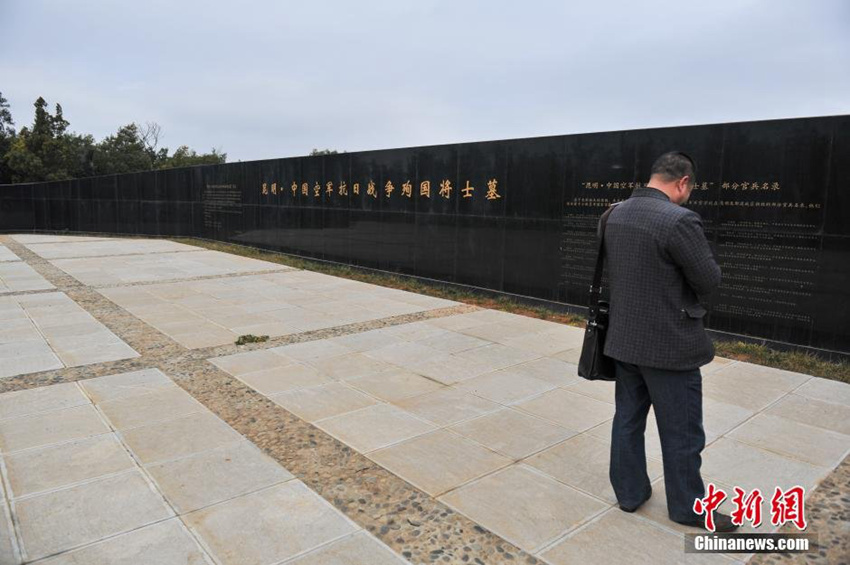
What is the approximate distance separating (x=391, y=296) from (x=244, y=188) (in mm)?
8711

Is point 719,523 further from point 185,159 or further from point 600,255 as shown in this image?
point 185,159

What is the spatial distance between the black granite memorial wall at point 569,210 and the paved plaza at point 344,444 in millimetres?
1005

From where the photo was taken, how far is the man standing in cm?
265

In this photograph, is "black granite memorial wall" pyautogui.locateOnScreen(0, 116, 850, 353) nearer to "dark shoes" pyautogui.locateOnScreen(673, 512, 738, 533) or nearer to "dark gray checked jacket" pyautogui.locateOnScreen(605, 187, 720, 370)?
"dark shoes" pyautogui.locateOnScreen(673, 512, 738, 533)

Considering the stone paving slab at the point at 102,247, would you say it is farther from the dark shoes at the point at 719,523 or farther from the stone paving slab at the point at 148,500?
the dark shoes at the point at 719,523

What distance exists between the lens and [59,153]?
3659 centimetres

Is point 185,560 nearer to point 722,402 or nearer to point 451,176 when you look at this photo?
point 722,402

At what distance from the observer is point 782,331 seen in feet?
20.1

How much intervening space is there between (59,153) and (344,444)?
40714 millimetres

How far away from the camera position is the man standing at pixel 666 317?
2.65m

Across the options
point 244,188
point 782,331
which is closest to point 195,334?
point 782,331

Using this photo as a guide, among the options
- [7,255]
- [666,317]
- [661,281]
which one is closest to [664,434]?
[666,317]

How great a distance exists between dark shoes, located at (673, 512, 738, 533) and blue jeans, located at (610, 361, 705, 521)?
0.15 ft

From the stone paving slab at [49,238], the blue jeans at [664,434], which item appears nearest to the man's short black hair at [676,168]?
the blue jeans at [664,434]
